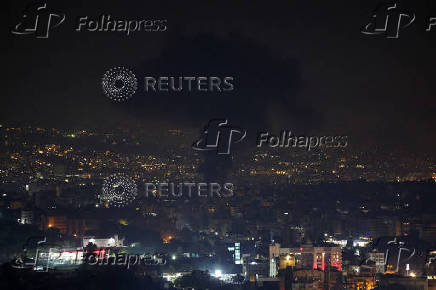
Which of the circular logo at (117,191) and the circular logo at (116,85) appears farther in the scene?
the circular logo at (117,191)

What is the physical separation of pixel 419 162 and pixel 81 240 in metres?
22.2

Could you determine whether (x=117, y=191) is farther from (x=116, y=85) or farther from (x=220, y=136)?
(x=116, y=85)

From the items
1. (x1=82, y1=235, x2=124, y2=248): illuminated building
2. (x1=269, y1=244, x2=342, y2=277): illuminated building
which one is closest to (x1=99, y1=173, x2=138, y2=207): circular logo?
(x1=82, y1=235, x2=124, y2=248): illuminated building

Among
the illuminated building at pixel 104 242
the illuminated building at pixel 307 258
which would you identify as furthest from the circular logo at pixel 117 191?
the illuminated building at pixel 307 258

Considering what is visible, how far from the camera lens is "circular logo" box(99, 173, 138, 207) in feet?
96.8

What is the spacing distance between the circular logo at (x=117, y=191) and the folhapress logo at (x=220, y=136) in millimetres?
3326

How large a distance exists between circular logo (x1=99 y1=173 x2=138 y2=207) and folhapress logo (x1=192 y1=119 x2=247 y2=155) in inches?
131

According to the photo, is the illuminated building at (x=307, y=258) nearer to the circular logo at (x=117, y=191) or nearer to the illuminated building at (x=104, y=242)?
the illuminated building at (x=104, y=242)

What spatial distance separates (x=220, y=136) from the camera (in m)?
32.9

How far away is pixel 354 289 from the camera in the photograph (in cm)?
1978

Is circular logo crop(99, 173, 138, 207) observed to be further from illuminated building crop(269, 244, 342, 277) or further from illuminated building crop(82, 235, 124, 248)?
illuminated building crop(269, 244, 342, 277)

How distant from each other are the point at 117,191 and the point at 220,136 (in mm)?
4948

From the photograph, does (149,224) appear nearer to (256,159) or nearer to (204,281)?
(256,159)

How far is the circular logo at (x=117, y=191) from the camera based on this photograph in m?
29.5
